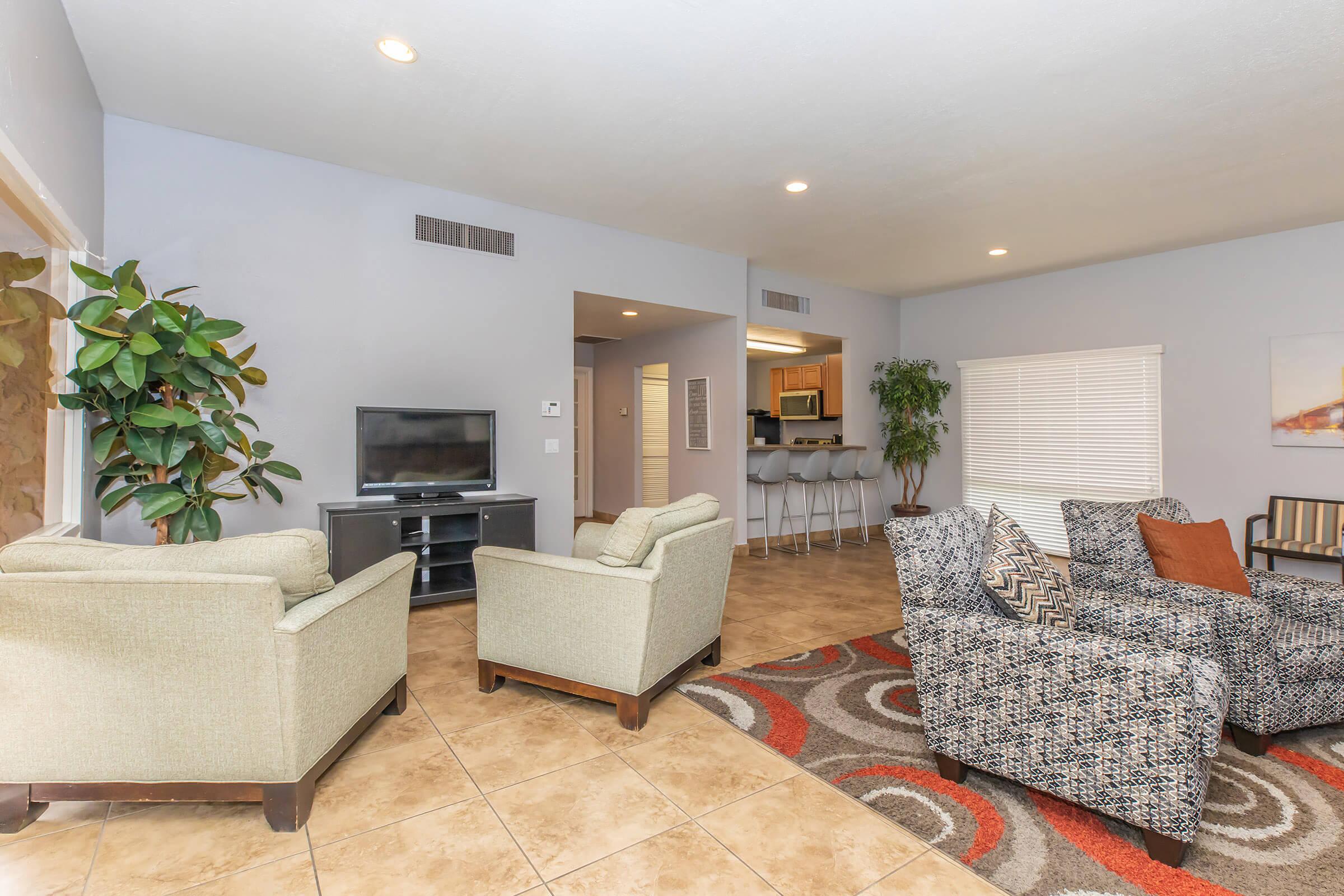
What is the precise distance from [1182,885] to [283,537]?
255 centimetres

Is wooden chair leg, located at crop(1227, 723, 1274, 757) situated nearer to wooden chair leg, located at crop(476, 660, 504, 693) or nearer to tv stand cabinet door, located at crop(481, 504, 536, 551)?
wooden chair leg, located at crop(476, 660, 504, 693)

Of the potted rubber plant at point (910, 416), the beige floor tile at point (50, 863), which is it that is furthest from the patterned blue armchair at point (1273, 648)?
the potted rubber plant at point (910, 416)

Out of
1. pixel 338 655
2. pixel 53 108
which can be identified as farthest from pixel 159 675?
pixel 53 108

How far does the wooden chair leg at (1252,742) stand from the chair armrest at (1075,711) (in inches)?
26.3

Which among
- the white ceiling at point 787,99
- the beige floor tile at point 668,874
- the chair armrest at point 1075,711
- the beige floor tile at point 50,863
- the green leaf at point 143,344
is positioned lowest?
the beige floor tile at point 668,874

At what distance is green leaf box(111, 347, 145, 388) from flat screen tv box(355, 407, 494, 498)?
4.65ft

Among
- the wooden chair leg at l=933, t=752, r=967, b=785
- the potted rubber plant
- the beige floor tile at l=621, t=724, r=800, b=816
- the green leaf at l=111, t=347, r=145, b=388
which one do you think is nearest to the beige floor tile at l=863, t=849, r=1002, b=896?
the wooden chair leg at l=933, t=752, r=967, b=785

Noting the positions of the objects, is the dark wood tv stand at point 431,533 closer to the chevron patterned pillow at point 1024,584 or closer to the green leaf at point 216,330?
the green leaf at point 216,330

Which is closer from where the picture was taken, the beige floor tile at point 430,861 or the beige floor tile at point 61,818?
the beige floor tile at point 430,861

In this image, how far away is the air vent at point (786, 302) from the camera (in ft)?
21.0

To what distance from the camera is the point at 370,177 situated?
13.6 feet

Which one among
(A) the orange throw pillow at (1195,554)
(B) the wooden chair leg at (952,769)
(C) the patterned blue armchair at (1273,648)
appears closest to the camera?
(B) the wooden chair leg at (952,769)

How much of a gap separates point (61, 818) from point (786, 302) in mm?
6012

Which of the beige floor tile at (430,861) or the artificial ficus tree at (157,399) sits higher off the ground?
the artificial ficus tree at (157,399)
